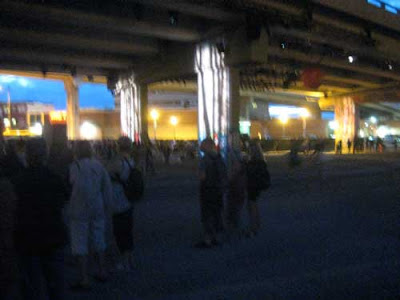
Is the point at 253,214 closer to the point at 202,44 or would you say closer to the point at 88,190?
the point at 88,190

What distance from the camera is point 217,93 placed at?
81.3ft

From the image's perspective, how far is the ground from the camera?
5.93m

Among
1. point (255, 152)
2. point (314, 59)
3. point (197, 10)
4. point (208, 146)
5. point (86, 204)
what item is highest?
point (197, 10)

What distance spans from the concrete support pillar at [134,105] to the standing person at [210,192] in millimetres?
23210

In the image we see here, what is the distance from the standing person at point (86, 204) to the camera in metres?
5.93

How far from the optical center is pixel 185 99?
64125 millimetres

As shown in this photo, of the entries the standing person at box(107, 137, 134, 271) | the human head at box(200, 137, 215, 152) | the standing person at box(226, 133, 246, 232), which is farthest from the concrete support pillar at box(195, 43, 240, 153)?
the standing person at box(107, 137, 134, 271)

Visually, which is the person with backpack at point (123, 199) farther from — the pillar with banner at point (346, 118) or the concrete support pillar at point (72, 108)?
the pillar with banner at point (346, 118)

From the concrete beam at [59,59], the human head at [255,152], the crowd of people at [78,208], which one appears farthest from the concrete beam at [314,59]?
the crowd of people at [78,208]

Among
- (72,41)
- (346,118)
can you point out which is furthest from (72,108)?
(72,41)

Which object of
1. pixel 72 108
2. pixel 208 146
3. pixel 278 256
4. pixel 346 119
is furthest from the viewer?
pixel 346 119

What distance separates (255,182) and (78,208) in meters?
3.99

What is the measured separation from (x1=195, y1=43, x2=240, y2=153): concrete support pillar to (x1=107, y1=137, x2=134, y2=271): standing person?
16.4 m

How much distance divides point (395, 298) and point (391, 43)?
25.4 m
